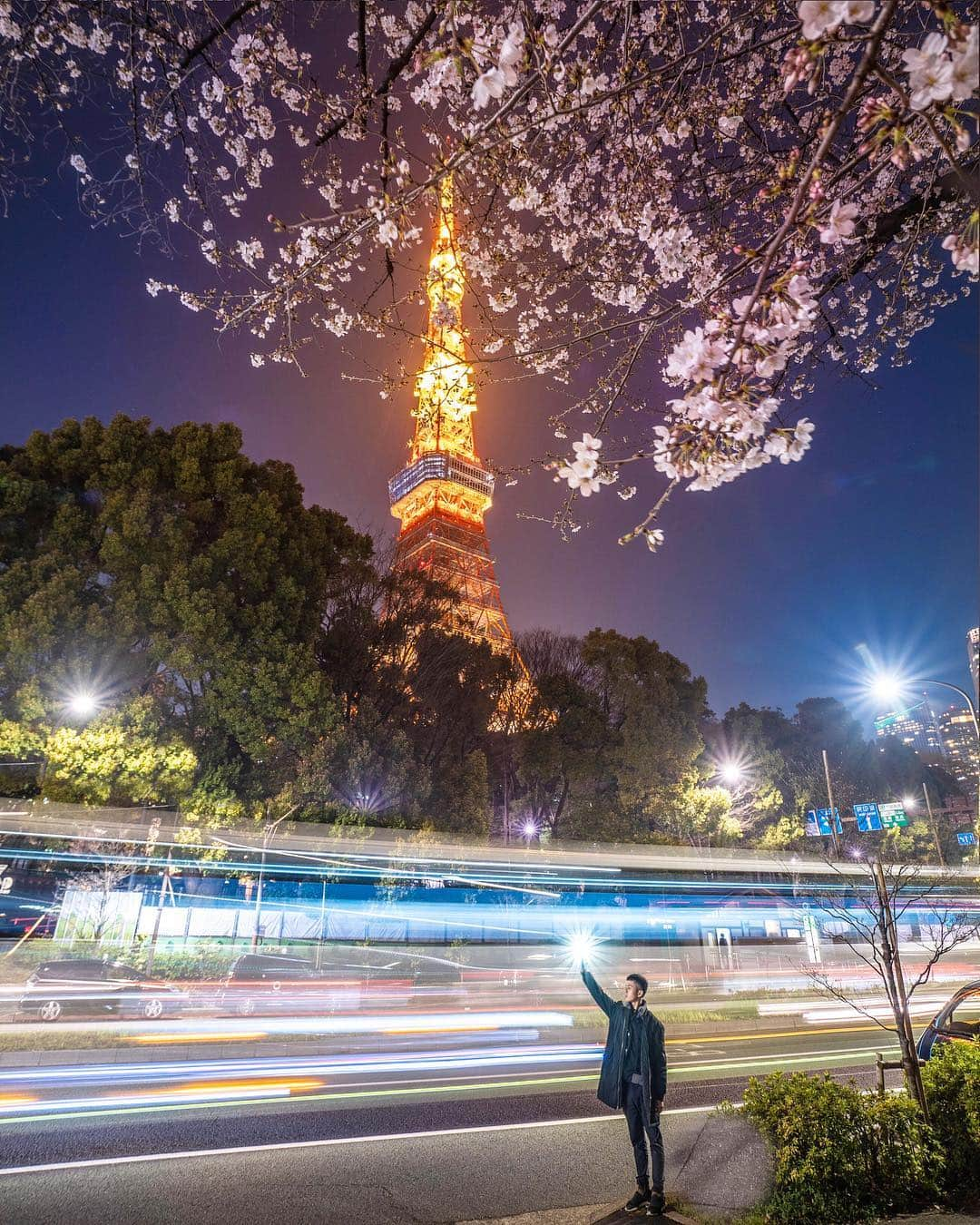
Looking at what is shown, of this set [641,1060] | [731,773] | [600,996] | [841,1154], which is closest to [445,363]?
[600,996]

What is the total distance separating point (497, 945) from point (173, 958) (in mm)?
10927

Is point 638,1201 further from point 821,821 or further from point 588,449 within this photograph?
point 821,821

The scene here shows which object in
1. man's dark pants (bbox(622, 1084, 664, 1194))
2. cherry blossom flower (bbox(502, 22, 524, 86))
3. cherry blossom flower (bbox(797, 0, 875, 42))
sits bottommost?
man's dark pants (bbox(622, 1084, 664, 1194))

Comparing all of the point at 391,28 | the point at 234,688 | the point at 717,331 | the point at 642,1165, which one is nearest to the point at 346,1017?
the point at 234,688

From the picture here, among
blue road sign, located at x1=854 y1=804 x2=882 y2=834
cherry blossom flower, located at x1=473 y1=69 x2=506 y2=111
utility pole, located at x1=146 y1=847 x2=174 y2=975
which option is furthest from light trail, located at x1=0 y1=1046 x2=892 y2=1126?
blue road sign, located at x1=854 y1=804 x2=882 y2=834

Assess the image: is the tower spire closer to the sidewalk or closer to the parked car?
the sidewalk

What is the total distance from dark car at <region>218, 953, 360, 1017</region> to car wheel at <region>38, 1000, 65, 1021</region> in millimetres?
3057

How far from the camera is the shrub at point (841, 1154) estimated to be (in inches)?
171

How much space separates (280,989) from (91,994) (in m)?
4.08

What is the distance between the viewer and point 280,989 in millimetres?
15602

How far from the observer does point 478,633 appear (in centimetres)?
3362

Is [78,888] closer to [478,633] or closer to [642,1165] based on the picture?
[642,1165]

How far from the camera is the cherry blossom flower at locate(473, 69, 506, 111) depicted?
9.50 ft

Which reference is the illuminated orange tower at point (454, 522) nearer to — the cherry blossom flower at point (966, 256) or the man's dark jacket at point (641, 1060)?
the man's dark jacket at point (641, 1060)
